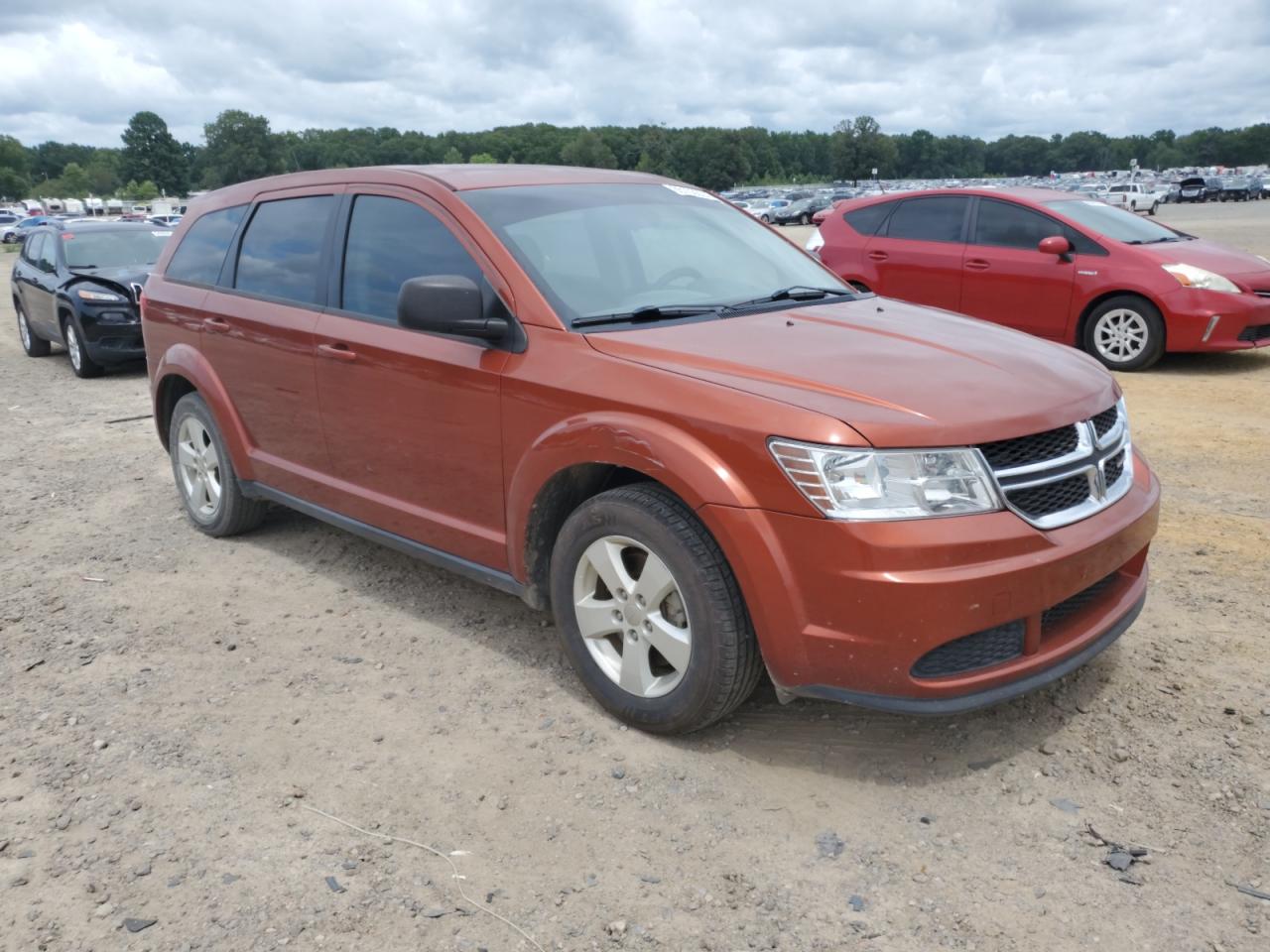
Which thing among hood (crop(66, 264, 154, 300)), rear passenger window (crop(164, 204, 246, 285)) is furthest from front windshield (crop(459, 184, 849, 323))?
hood (crop(66, 264, 154, 300))

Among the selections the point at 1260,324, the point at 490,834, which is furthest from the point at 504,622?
the point at 1260,324

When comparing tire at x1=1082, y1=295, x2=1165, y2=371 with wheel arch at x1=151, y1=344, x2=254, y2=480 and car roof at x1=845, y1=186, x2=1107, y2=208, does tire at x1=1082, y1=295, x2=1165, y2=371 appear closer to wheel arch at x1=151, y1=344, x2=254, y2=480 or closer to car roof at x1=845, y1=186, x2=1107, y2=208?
car roof at x1=845, y1=186, x2=1107, y2=208

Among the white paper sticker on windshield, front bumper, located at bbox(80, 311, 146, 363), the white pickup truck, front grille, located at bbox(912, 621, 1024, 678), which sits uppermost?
the white paper sticker on windshield

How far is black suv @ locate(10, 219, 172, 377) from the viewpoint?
11203 millimetres

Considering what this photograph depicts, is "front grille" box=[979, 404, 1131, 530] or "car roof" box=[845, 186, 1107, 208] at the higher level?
"car roof" box=[845, 186, 1107, 208]

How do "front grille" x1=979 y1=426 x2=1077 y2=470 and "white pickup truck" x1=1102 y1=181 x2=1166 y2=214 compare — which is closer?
"front grille" x1=979 y1=426 x2=1077 y2=470

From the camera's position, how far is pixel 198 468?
18.2 feet

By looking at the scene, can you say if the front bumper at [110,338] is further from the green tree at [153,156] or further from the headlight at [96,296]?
the green tree at [153,156]

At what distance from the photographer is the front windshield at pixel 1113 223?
9.23 m

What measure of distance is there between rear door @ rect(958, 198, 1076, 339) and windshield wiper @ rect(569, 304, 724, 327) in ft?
20.9

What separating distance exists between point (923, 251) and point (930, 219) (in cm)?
36

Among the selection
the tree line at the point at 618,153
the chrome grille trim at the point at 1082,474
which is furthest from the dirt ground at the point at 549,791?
the tree line at the point at 618,153

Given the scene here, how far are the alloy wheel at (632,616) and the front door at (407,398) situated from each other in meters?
0.46

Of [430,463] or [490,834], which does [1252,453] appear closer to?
[430,463]
